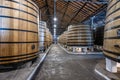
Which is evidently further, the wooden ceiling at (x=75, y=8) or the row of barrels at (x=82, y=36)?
the wooden ceiling at (x=75, y=8)

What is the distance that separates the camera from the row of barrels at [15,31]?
352 cm

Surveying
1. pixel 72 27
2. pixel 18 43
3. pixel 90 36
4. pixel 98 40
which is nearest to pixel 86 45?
pixel 90 36

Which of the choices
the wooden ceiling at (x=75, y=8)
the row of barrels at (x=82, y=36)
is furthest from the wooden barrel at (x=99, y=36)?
the wooden ceiling at (x=75, y=8)

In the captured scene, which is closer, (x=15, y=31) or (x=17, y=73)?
(x=17, y=73)

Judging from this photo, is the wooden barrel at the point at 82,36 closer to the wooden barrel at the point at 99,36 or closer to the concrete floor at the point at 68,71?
the wooden barrel at the point at 99,36

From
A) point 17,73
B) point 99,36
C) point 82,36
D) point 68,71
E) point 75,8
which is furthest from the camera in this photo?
→ point 75,8

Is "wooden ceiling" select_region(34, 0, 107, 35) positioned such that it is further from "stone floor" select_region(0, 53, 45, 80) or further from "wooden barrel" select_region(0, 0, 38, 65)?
"stone floor" select_region(0, 53, 45, 80)

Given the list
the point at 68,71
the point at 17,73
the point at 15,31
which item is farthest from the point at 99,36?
the point at 17,73

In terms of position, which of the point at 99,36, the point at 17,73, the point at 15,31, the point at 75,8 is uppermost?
the point at 75,8

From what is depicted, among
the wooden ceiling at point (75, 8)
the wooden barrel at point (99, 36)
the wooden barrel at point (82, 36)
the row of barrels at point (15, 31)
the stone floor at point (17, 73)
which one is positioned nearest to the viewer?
the stone floor at point (17, 73)

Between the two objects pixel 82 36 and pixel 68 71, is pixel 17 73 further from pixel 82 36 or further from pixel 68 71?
pixel 82 36

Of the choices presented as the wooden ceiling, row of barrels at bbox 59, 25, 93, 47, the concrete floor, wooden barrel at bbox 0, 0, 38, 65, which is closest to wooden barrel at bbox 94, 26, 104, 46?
row of barrels at bbox 59, 25, 93, 47

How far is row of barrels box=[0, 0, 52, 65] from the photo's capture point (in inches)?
139

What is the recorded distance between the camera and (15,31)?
3.74m
